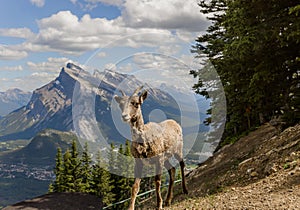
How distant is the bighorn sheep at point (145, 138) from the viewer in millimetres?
8039

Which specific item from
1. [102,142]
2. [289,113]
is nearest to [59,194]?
[102,142]

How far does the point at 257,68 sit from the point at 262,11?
257 cm

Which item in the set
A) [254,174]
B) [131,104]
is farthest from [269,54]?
[131,104]

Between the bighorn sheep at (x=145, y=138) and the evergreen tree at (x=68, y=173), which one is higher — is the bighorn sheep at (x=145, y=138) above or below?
above

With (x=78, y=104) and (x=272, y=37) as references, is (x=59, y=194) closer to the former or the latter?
(x=78, y=104)

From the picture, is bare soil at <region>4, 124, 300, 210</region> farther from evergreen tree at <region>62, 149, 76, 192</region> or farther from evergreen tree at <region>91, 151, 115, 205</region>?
evergreen tree at <region>62, 149, 76, 192</region>

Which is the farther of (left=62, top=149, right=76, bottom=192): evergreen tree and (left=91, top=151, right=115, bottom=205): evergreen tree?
(left=62, top=149, right=76, bottom=192): evergreen tree

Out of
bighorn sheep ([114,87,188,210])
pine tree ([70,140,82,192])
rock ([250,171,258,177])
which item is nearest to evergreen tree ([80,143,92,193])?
→ pine tree ([70,140,82,192])

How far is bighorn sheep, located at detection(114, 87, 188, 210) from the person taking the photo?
8039 millimetres

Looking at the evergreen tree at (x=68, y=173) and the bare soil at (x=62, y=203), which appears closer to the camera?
the bare soil at (x=62, y=203)

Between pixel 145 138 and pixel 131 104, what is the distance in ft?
3.47

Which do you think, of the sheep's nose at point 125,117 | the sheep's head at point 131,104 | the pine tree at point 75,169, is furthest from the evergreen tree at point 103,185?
the sheep's nose at point 125,117

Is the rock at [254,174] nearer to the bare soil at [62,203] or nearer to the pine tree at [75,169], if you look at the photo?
the bare soil at [62,203]

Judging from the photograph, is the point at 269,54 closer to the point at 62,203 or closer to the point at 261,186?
the point at 261,186
